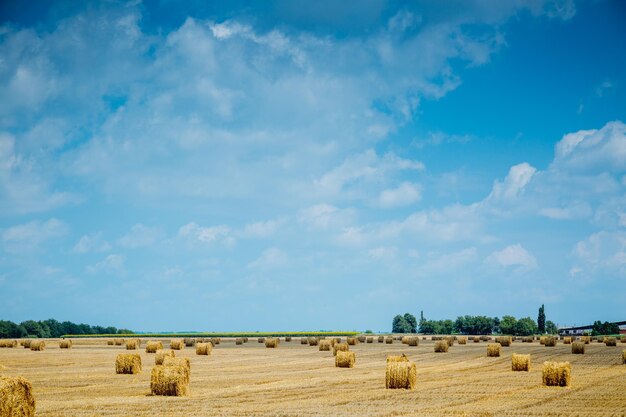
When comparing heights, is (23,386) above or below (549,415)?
above

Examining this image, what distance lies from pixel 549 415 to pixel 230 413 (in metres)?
7.93

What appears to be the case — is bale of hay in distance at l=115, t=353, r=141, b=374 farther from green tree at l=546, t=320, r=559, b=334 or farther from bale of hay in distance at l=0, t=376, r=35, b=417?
green tree at l=546, t=320, r=559, b=334

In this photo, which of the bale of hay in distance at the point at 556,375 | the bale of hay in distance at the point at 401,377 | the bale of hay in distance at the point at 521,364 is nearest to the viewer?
the bale of hay in distance at the point at 401,377

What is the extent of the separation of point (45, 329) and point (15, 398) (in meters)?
148

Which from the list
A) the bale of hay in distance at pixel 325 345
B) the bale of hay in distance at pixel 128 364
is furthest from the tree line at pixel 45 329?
the bale of hay in distance at pixel 128 364

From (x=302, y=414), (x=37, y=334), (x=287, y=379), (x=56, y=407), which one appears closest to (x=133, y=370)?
(x=287, y=379)

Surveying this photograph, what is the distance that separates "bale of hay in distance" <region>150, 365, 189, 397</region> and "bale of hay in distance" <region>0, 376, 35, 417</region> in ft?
21.1

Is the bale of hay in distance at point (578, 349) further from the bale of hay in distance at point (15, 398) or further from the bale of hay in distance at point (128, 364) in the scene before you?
the bale of hay in distance at point (15, 398)

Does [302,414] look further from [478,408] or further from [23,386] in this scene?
[23,386]

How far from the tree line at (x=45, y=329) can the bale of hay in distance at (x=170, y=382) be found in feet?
410

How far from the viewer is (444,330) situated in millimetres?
184375

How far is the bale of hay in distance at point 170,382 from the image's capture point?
21250mm

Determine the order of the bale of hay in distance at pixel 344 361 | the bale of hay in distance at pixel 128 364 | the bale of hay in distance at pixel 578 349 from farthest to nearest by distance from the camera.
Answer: the bale of hay in distance at pixel 578 349
the bale of hay in distance at pixel 344 361
the bale of hay in distance at pixel 128 364

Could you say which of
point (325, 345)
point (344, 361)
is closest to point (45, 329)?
point (325, 345)
